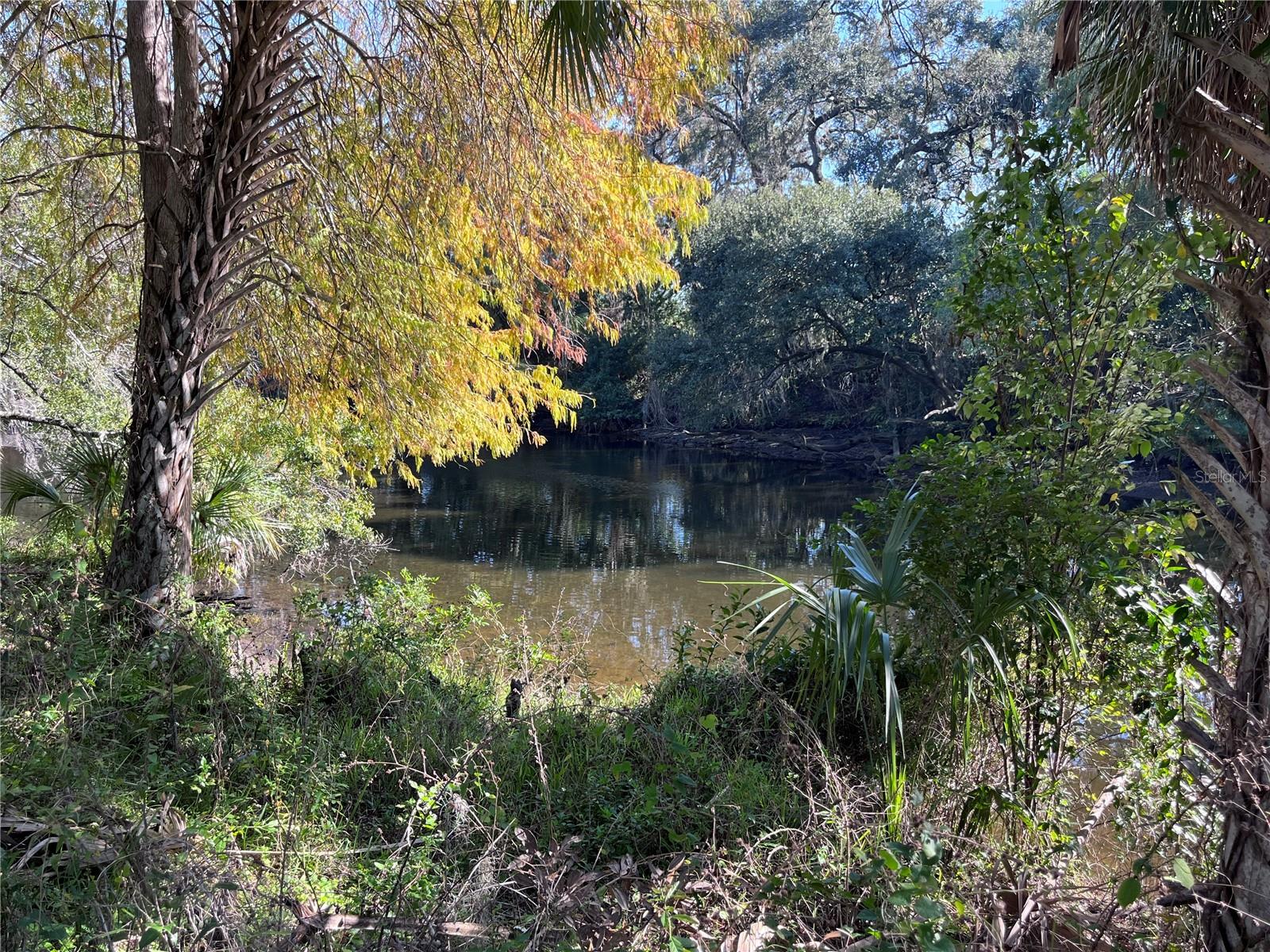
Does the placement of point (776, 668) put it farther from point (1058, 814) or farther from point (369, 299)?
point (369, 299)

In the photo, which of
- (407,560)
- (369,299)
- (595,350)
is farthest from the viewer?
(595,350)

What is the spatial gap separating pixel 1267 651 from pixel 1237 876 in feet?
2.20

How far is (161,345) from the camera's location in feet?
14.9

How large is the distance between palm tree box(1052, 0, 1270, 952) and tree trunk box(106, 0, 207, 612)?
4.26 metres

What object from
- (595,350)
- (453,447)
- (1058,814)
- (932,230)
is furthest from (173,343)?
(595,350)

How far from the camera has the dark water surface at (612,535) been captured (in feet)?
33.1

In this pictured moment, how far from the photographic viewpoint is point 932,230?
2258 cm

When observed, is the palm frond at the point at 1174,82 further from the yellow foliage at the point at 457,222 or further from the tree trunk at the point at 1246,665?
the yellow foliage at the point at 457,222

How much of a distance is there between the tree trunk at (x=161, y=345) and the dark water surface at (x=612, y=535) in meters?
3.40

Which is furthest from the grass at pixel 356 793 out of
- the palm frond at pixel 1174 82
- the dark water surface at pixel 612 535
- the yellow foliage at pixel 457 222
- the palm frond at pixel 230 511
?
the palm frond at pixel 1174 82

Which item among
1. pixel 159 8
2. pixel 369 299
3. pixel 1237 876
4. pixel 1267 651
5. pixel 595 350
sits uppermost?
pixel 595 350

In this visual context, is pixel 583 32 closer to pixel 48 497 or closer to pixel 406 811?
pixel 406 811

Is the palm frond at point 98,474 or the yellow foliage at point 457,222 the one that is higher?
the yellow foliage at point 457,222

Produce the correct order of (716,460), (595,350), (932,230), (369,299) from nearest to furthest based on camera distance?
(369,299) → (932,230) → (716,460) → (595,350)
